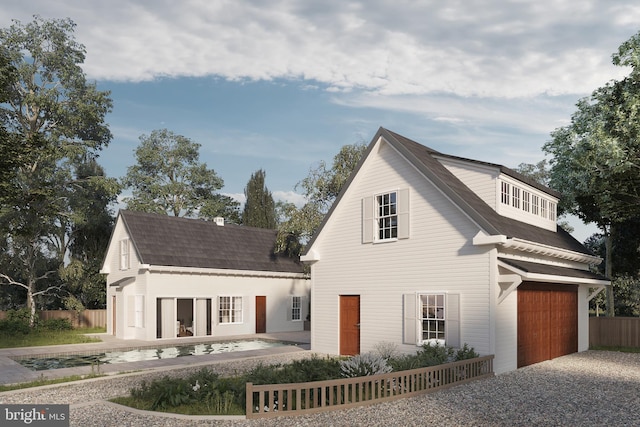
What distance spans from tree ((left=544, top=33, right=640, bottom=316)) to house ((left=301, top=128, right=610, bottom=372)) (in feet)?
11.2

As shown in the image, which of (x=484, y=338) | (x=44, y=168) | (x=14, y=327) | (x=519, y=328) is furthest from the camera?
(x=44, y=168)

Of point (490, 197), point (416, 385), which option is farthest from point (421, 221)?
point (416, 385)

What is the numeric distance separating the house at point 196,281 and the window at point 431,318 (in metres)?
13.8

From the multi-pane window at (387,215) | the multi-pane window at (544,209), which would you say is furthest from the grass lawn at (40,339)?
the multi-pane window at (544,209)

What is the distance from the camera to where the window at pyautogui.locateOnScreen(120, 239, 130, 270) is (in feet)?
92.5

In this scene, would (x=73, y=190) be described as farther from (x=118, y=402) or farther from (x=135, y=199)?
(x=118, y=402)

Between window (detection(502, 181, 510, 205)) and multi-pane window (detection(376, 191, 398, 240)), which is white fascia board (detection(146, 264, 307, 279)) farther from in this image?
window (detection(502, 181, 510, 205))

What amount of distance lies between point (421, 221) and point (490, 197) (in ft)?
8.23

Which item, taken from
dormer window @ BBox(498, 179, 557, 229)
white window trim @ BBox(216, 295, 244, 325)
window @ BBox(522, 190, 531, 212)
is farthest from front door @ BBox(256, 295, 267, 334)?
window @ BBox(522, 190, 531, 212)

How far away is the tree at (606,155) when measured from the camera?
70.8 feet

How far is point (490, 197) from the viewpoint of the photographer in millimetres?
17422

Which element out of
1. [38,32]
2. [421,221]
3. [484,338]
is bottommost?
[484,338]

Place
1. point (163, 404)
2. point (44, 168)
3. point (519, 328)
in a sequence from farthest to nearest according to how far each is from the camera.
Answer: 1. point (44, 168)
2. point (519, 328)
3. point (163, 404)

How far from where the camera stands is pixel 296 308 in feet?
107
